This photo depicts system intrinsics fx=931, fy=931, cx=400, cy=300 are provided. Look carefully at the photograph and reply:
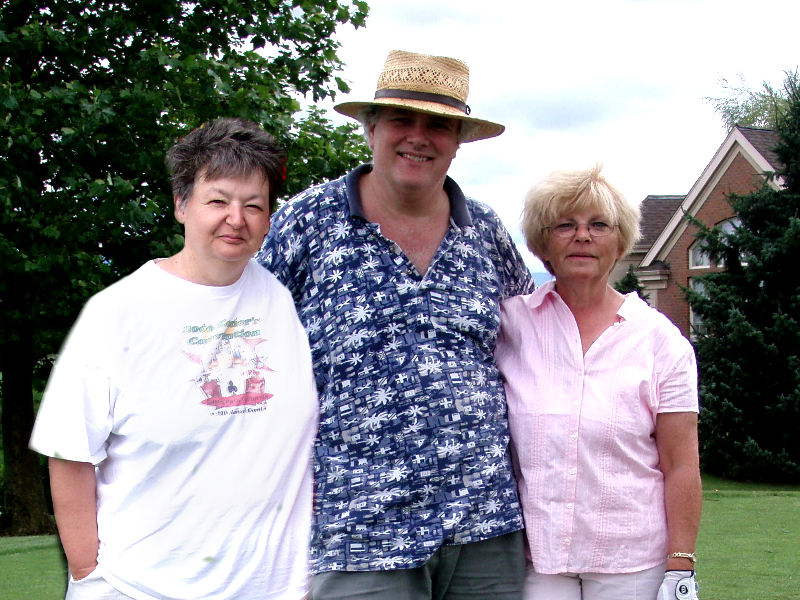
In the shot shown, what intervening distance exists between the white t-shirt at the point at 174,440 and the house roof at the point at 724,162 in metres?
26.5

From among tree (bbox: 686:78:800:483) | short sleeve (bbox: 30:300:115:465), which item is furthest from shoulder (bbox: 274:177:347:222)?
tree (bbox: 686:78:800:483)

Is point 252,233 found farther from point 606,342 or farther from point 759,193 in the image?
point 759,193

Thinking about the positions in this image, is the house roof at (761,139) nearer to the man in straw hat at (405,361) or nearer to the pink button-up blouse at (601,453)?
the pink button-up blouse at (601,453)

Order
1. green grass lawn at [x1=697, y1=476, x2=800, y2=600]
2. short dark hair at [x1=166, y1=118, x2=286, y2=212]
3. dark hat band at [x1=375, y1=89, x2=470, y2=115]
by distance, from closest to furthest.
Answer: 1. short dark hair at [x1=166, y1=118, x2=286, y2=212]
2. dark hat band at [x1=375, y1=89, x2=470, y2=115]
3. green grass lawn at [x1=697, y1=476, x2=800, y2=600]

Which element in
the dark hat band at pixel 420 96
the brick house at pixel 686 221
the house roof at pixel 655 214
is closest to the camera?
the dark hat band at pixel 420 96

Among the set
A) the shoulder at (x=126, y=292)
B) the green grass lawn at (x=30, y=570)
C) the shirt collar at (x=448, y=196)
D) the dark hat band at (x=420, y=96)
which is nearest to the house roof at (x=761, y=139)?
the green grass lawn at (x=30, y=570)

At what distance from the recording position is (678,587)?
3057 mm

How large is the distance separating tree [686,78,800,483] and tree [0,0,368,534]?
377 inches

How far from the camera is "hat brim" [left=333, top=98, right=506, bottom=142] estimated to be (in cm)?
310

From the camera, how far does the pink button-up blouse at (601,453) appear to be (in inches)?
122

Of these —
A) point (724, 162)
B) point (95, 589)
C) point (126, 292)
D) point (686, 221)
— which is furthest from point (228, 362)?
point (686, 221)

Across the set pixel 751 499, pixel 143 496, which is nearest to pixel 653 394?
pixel 143 496

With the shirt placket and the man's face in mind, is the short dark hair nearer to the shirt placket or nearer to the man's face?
the man's face

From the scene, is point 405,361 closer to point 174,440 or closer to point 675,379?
point 174,440
